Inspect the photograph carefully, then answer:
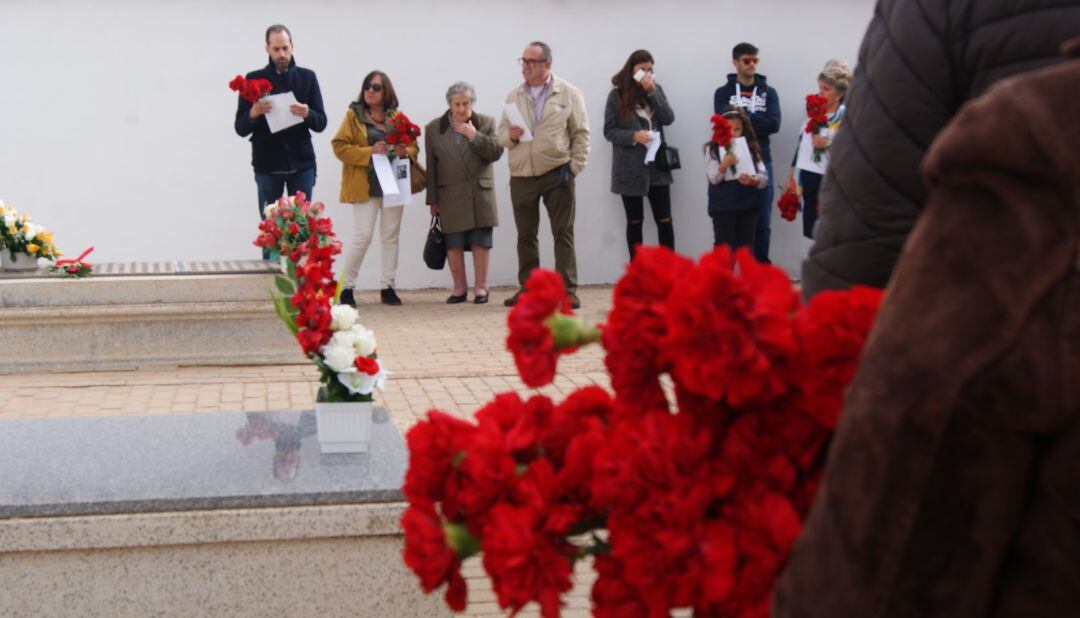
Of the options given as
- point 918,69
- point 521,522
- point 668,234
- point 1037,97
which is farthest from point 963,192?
point 668,234

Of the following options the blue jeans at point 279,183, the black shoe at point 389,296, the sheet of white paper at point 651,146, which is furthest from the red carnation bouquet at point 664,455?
the sheet of white paper at point 651,146

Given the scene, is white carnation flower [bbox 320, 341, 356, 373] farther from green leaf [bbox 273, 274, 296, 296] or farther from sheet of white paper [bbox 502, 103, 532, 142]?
sheet of white paper [bbox 502, 103, 532, 142]

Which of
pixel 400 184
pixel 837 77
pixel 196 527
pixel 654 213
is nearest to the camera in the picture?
pixel 196 527

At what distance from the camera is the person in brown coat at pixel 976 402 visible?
1117 mm

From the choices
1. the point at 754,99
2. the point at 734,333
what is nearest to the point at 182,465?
the point at 734,333

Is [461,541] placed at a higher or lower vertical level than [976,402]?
lower

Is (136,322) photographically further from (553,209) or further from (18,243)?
(553,209)

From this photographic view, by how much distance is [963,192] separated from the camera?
1.15m

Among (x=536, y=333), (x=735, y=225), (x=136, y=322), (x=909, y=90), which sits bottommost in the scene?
(x=735, y=225)

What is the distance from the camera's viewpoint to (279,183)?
37.5 ft

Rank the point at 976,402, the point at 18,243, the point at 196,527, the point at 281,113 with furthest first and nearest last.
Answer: the point at 281,113, the point at 18,243, the point at 196,527, the point at 976,402

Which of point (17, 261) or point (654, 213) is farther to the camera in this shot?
point (654, 213)

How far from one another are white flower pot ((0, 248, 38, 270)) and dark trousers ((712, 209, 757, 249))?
234 inches

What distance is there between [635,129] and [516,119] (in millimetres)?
1707
